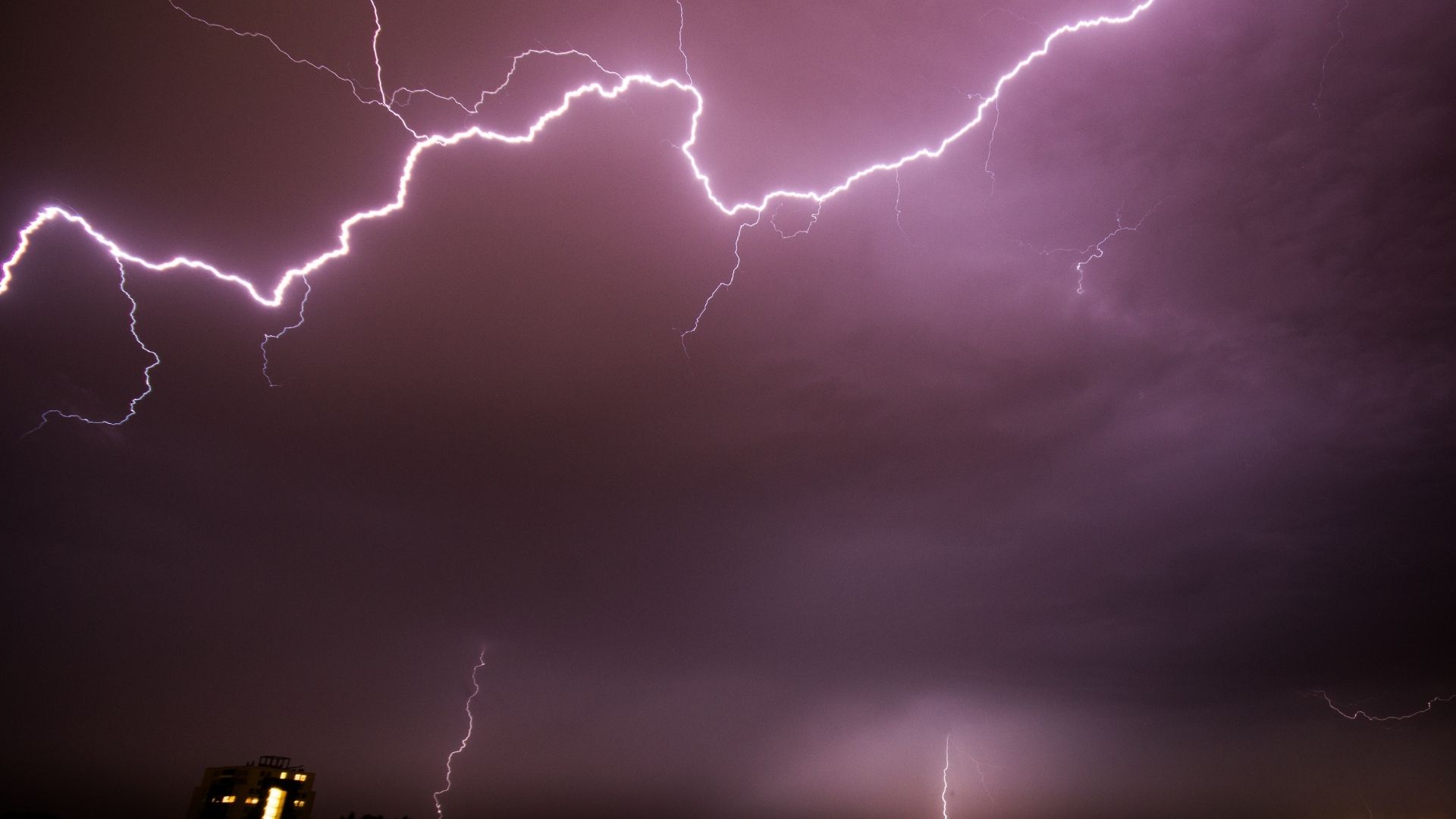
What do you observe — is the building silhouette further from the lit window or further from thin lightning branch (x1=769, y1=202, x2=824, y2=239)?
thin lightning branch (x1=769, y1=202, x2=824, y2=239)

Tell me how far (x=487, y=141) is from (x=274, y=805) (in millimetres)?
24898

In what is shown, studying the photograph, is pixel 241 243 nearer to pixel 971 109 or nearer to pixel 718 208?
pixel 718 208

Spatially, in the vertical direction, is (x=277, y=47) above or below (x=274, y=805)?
above

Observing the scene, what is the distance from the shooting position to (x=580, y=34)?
22.2 ft

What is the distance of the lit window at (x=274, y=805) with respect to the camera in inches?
845

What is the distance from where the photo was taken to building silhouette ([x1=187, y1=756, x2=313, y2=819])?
69.3 feet

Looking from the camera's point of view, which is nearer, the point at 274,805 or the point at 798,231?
the point at 798,231

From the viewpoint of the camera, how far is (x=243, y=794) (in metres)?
21.2

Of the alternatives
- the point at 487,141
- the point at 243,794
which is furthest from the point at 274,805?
the point at 487,141

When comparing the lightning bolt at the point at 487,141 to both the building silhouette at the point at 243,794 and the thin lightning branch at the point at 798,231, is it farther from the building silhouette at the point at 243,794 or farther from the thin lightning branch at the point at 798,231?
the building silhouette at the point at 243,794

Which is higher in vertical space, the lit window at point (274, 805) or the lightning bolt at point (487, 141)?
the lightning bolt at point (487, 141)

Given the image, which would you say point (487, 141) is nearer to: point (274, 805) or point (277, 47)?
point (277, 47)

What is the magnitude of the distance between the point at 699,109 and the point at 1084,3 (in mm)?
3959

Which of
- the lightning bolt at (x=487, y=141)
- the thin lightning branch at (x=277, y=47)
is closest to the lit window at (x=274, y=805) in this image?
the lightning bolt at (x=487, y=141)
